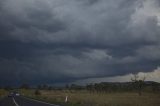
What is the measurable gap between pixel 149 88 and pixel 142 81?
4235 centimetres

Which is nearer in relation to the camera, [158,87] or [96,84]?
[158,87]

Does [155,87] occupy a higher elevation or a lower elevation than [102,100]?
higher

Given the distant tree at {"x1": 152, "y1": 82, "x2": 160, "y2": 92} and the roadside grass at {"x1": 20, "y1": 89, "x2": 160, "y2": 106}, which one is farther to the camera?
the distant tree at {"x1": 152, "y1": 82, "x2": 160, "y2": 92}

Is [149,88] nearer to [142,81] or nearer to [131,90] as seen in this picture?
[131,90]

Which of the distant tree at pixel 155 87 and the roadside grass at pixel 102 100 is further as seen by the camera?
the distant tree at pixel 155 87

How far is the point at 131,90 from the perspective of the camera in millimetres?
156625

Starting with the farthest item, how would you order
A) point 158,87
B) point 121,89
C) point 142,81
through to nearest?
point 121,89
point 158,87
point 142,81

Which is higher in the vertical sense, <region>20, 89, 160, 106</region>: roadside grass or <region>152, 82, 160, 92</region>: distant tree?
<region>152, 82, 160, 92</region>: distant tree

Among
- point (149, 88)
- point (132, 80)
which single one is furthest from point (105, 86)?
point (132, 80)

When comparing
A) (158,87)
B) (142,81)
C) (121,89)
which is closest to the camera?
(142,81)

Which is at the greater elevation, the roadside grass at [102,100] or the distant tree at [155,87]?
the distant tree at [155,87]

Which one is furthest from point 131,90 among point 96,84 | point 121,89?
point 96,84

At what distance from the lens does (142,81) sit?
125 metres

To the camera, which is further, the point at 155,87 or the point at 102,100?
the point at 155,87
